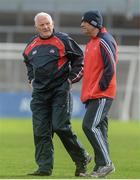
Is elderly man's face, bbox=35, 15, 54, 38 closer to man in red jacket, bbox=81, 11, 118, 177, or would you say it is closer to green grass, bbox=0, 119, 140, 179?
man in red jacket, bbox=81, 11, 118, 177

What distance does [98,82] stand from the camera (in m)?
10.4

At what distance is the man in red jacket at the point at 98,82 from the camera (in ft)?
33.9

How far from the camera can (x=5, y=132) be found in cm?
2217

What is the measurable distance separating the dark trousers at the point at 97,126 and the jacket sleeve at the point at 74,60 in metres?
0.41

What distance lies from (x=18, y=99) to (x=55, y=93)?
70.8ft

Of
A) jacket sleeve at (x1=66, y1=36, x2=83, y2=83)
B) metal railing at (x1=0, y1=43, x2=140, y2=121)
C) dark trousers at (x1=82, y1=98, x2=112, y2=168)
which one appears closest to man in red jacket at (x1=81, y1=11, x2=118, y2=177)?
dark trousers at (x1=82, y1=98, x2=112, y2=168)

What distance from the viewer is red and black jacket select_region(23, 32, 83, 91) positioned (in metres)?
10.7

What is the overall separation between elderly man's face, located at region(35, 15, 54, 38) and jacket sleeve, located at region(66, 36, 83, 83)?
0.29 metres

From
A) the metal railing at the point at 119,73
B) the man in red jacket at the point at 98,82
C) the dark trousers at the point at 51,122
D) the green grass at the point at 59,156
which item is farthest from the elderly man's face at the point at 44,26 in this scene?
the metal railing at the point at 119,73

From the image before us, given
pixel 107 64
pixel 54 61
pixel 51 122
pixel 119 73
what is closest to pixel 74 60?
pixel 54 61

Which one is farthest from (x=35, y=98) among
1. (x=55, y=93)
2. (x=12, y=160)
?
(x=12, y=160)

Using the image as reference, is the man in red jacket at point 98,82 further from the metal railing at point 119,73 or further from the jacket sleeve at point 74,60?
the metal railing at point 119,73

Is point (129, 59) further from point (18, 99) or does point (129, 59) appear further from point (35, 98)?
point (35, 98)

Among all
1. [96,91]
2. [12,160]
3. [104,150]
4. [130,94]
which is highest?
[96,91]
